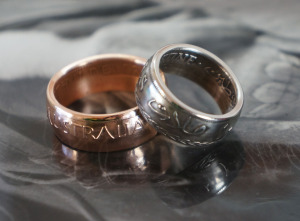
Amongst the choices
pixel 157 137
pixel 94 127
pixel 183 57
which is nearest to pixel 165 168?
pixel 157 137

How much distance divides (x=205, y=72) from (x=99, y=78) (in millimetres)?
514

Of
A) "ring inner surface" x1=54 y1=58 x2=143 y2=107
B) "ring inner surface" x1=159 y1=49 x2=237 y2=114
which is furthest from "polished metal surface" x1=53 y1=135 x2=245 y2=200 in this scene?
"ring inner surface" x1=54 y1=58 x2=143 y2=107

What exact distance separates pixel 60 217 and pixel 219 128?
62 cm

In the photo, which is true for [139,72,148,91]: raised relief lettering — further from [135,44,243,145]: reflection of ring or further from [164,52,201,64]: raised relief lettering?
[164,52,201,64]: raised relief lettering

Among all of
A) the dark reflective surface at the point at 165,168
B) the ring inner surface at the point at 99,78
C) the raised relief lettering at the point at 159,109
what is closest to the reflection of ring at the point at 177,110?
the raised relief lettering at the point at 159,109

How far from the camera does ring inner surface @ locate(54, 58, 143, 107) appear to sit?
175cm

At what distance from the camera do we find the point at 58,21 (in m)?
2.29

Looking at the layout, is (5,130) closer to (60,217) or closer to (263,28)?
(60,217)

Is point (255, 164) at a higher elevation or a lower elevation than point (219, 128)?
lower

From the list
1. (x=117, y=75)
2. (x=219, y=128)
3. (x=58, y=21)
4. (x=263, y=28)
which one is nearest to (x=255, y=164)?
(x=219, y=128)

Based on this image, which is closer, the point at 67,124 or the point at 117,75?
the point at 67,124

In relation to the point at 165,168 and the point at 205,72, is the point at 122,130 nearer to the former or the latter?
the point at 165,168

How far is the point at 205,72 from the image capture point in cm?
171

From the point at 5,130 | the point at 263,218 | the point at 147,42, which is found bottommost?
the point at 263,218
